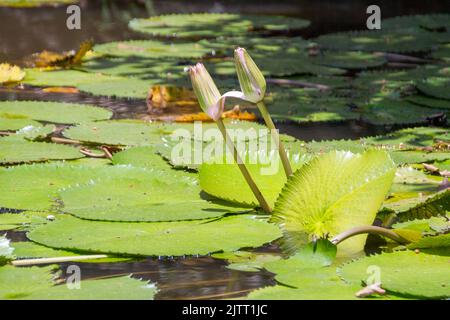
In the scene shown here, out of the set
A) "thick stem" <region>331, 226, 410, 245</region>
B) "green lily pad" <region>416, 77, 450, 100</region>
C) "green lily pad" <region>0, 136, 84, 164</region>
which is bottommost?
"thick stem" <region>331, 226, 410, 245</region>

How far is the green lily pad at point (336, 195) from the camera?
90.8 inches

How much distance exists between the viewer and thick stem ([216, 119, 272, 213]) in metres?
2.45

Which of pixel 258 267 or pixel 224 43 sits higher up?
pixel 224 43

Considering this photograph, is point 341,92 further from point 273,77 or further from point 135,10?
point 135,10

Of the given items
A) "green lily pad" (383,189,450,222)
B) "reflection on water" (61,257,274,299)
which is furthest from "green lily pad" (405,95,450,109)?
"reflection on water" (61,257,274,299)

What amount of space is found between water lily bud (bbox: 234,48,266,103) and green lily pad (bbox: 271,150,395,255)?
8.3 inches

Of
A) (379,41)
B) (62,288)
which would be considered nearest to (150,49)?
(379,41)

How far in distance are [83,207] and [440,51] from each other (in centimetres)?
373

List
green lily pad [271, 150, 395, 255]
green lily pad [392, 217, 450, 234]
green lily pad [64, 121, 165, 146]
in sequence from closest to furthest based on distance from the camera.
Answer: green lily pad [271, 150, 395, 255]
green lily pad [392, 217, 450, 234]
green lily pad [64, 121, 165, 146]

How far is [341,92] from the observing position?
457 centimetres

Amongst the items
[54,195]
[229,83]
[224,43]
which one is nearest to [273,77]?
[229,83]

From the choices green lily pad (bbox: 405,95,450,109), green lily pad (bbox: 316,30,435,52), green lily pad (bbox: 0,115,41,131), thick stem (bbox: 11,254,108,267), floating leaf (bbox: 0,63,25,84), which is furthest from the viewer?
A: green lily pad (bbox: 316,30,435,52)

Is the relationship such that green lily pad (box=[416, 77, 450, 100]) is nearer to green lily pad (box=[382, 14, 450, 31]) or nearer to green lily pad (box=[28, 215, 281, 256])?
green lily pad (box=[28, 215, 281, 256])

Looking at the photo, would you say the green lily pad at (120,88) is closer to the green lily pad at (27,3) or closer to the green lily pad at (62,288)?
the green lily pad at (62,288)
